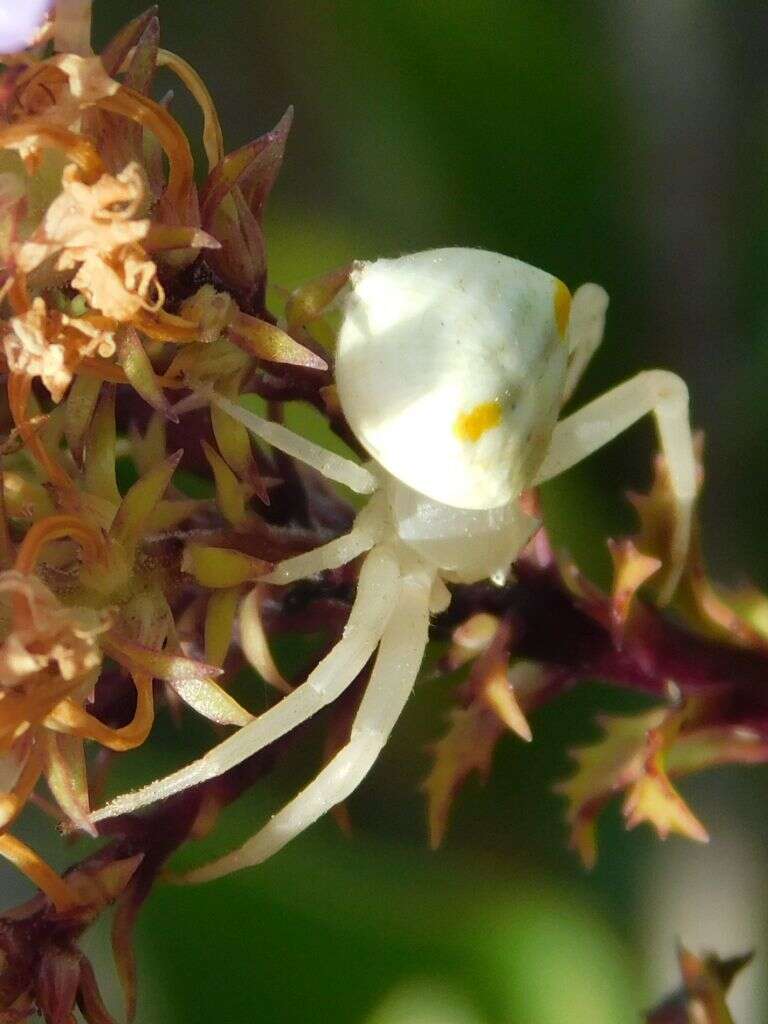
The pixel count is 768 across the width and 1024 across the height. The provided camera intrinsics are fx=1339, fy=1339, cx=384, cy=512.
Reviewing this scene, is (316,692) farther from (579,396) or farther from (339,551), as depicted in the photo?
(579,396)

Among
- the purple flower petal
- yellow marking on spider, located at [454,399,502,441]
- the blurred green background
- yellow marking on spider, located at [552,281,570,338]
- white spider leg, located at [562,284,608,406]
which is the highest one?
the purple flower petal

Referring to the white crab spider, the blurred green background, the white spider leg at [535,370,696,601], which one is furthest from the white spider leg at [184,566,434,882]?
the blurred green background

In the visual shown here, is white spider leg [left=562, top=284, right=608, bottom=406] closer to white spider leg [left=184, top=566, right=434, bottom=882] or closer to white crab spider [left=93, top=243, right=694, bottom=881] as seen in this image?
white crab spider [left=93, top=243, right=694, bottom=881]

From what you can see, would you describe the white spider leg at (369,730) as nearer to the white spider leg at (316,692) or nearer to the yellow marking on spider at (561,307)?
the white spider leg at (316,692)

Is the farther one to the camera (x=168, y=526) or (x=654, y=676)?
(x=654, y=676)

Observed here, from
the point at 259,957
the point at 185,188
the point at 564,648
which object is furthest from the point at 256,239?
the point at 259,957

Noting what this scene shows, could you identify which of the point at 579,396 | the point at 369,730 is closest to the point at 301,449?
the point at 369,730

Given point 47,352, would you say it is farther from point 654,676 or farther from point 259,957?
point 259,957
